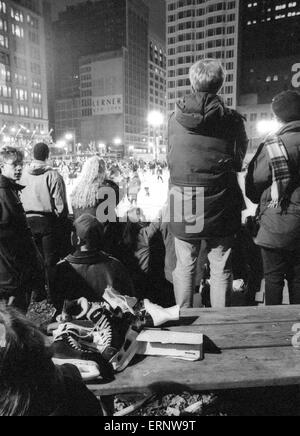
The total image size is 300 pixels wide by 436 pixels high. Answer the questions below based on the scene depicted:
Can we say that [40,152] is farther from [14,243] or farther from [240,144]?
[240,144]

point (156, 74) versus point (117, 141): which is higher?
point (156, 74)

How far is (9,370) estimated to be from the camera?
99 cm

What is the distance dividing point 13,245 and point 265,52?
11536cm

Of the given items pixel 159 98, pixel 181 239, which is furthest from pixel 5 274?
pixel 159 98

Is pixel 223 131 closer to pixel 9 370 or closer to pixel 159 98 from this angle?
pixel 9 370

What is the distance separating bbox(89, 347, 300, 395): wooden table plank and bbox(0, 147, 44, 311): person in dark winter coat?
2193 millimetres

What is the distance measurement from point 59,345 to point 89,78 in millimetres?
140557

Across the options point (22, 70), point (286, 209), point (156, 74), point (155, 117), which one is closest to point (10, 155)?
point (286, 209)

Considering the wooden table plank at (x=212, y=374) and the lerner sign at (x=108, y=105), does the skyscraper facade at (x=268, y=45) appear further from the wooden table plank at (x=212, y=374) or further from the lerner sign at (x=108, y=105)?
the wooden table plank at (x=212, y=374)

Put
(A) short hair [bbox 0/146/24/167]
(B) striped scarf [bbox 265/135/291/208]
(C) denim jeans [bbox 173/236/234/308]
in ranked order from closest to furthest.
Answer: (B) striped scarf [bbox 265/135/291/208] → (C) denim jeans [bbox 173/236/234/308] → (A) short hair [bbox 0/146/24/167]

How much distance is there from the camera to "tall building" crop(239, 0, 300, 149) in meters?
94.9

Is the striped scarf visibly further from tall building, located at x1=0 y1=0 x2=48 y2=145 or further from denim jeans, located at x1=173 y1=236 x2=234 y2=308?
tall building, located at x1=0 y1=0 x2=48 y2=145

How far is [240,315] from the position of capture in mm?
2281

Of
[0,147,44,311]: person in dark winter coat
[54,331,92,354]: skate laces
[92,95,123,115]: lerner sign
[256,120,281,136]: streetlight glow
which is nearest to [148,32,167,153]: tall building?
[92,95,123,115]: lerner sign
